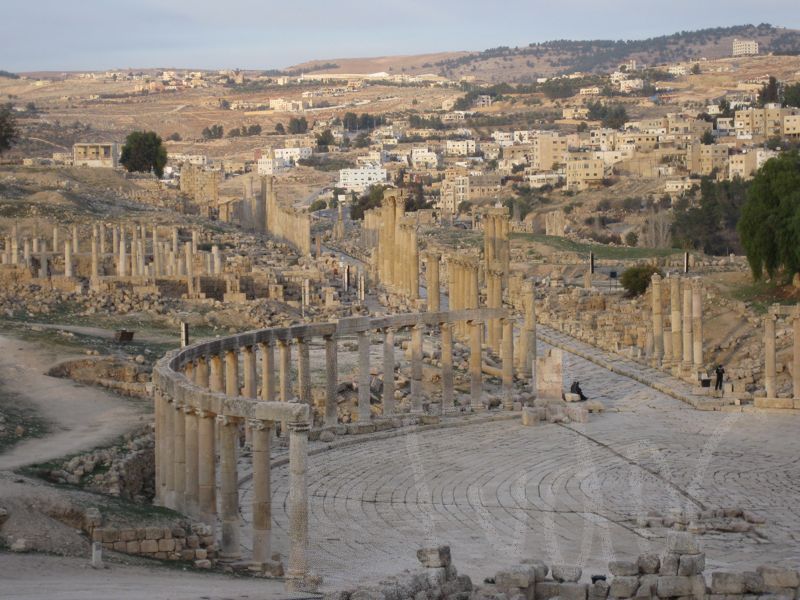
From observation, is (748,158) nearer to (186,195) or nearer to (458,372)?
(186,195)

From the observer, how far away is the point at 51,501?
2342cm

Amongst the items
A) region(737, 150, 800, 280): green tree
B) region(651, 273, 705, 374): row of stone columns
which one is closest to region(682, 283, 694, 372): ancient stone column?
region(651, 273, 705, 374): row of stone columns

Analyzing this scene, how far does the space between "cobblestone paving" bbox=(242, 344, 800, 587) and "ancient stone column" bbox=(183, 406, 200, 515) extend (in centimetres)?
87

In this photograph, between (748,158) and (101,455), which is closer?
(101,455)

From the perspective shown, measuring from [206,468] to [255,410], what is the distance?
288 centimetres

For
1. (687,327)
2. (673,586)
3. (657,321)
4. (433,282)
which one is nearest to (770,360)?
(687,327)

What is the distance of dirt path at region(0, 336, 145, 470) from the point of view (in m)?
28.9

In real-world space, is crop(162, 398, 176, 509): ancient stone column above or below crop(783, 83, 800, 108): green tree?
below

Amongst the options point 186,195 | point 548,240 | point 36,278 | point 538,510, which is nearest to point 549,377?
point 538,510

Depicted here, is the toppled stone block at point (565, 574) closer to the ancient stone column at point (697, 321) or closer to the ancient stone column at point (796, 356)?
the ancient stone column at point (796, 356)

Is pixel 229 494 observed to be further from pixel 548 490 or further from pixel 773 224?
pixel 773 224

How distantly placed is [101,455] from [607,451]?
9.94 metres

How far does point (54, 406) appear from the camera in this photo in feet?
110

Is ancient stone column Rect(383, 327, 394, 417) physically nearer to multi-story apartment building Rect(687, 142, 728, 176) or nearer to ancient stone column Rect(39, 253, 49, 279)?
ancient stone column Rect(39, 253, 49, 279)
